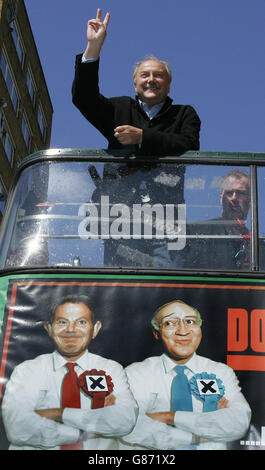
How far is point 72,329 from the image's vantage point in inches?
191

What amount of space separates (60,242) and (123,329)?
2.83 feet

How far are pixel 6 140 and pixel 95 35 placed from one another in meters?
26.7

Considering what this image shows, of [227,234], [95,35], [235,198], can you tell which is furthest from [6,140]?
[227,234]

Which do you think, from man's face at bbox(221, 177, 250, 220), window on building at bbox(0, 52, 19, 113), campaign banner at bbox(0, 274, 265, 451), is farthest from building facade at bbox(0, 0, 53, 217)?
campaign banner at bbox(0, 274, 265, 451)

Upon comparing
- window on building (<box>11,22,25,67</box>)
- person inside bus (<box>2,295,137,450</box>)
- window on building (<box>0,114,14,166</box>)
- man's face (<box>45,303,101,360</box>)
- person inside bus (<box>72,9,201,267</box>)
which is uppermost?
window on building (<box>11,22,25,67</box>)

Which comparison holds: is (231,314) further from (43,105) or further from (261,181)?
(43,105)

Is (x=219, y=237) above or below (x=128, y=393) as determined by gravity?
above

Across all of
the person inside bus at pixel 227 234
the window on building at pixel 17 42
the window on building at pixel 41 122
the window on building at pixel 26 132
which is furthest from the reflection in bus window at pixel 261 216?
the window on building at pixel 41 122

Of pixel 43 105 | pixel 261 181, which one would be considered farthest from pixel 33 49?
pixel 261 181

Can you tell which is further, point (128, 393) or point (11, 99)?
point (11, 99)

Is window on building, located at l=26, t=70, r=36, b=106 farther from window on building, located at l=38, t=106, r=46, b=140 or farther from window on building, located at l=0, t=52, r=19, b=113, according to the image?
window on building, located at l=0, t=52, r=19, b=113

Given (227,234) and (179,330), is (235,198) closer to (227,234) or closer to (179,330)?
(227,234)

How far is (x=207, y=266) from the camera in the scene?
515cm

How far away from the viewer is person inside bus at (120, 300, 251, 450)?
4609mm
